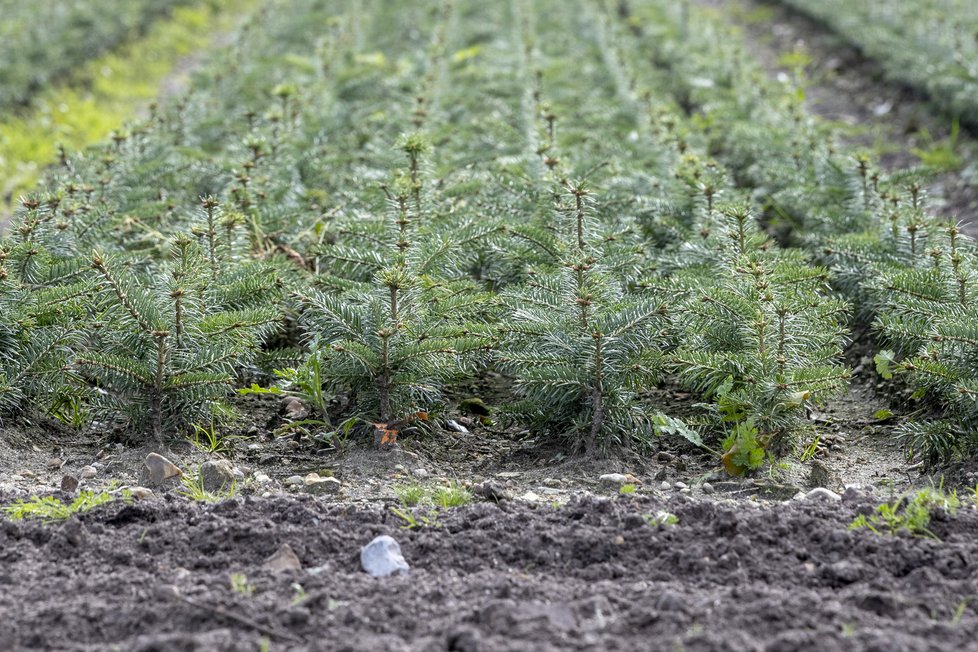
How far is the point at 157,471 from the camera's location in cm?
319

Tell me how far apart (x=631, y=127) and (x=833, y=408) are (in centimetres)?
351

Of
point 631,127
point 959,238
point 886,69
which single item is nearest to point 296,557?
point 959,238

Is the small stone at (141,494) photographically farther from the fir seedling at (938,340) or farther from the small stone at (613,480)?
the fir seedling at (938,340)

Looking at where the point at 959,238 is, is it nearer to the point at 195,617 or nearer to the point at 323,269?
the point at 323,269

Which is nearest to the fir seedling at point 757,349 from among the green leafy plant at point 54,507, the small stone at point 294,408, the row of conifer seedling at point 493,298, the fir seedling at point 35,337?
the row of conifer seedling at point 493,298

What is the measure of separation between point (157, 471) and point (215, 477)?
0.17 m

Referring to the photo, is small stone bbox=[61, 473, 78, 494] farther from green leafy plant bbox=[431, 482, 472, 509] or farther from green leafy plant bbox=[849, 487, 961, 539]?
green leafy plant bbox=[849, 487, 961, 539]

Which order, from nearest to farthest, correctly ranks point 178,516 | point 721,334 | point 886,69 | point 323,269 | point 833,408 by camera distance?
point 178,516
point 721,334
point 833,408
point 323,269
point 886,69

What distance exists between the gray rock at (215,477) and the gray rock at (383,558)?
720 mm

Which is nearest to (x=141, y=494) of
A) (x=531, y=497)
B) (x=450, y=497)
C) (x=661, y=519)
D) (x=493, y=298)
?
(x=450, y=497)

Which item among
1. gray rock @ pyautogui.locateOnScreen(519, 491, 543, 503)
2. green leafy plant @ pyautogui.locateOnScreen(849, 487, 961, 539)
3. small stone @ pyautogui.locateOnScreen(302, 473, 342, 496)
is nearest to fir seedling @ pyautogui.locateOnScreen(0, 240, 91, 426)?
small stone @ pyautogui.locateOnScreen(302, 473, 342, 496)

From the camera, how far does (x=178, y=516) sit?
2797mm

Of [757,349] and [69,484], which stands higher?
[757,349]

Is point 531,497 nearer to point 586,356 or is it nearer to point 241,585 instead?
point 586,356
